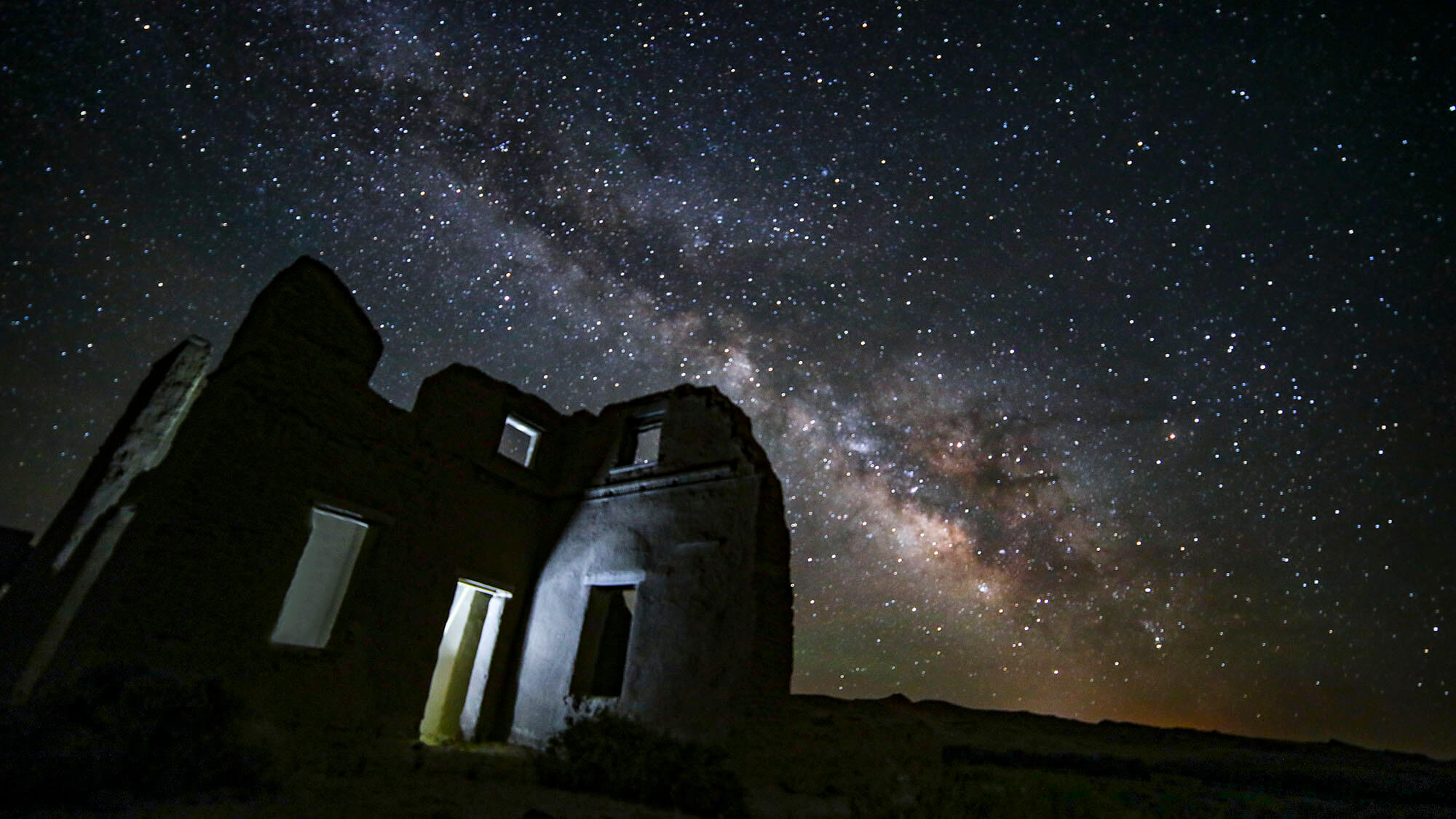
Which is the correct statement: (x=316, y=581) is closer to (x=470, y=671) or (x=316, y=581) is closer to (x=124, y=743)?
(x=470, y=671)

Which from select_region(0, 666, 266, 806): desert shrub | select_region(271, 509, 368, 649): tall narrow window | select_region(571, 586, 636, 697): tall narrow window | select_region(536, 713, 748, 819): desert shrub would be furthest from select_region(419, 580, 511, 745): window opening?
select_region(0, 666, 266, 806): desert shrub

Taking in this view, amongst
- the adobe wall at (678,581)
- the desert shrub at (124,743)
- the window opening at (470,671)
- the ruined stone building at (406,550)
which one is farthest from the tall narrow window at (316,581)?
the desert shrub at (124,743)

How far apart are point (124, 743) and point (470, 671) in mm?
7325

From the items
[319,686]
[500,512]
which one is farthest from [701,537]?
[319,686]

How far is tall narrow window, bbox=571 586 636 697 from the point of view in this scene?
10898 millimetres

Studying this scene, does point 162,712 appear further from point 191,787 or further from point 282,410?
point 282,410

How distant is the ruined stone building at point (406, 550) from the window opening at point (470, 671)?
51 millimetres

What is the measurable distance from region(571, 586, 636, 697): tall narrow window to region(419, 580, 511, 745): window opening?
1.75 metres

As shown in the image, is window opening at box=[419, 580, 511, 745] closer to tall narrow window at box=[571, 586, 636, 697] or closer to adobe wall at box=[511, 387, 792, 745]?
adobe wall at box=[511, 387, 792, 745]

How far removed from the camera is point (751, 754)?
875 centimetres

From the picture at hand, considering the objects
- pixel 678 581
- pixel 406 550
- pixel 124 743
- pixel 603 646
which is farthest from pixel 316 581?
pixel 124 743

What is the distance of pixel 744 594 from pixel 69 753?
7.08 meters

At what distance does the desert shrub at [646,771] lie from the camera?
23.2ft

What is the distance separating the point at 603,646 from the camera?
11.5 meters
